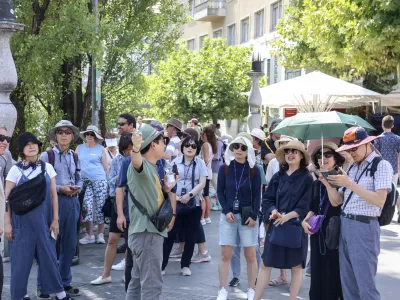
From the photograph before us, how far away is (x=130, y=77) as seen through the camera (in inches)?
795

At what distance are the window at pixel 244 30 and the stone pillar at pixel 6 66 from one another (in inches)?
1321

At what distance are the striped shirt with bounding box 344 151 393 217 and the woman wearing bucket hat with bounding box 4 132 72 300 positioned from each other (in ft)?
10.3

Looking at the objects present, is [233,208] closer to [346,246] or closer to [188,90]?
[346,246]

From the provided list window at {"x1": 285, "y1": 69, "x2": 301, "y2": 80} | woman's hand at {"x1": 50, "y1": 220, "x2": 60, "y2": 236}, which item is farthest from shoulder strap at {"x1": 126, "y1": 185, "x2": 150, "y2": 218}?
window at {"x1": 285, "y1": 69, "x2": 301, "y2": 80}

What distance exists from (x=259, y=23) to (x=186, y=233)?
105ft

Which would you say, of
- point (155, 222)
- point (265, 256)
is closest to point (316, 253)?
point (265, 256)

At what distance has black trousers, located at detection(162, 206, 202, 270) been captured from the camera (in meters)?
9.30

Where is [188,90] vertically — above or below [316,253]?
above

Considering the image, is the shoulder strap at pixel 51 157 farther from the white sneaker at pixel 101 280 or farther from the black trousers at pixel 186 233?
the black trousers at pixel 186 233

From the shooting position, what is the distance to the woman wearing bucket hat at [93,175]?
11.3m

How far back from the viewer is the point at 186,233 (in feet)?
31.0

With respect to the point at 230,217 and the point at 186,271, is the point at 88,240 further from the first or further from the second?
the point at 230,217

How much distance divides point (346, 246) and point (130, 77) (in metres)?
14.3

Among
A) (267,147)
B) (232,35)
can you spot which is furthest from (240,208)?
(232,35)
